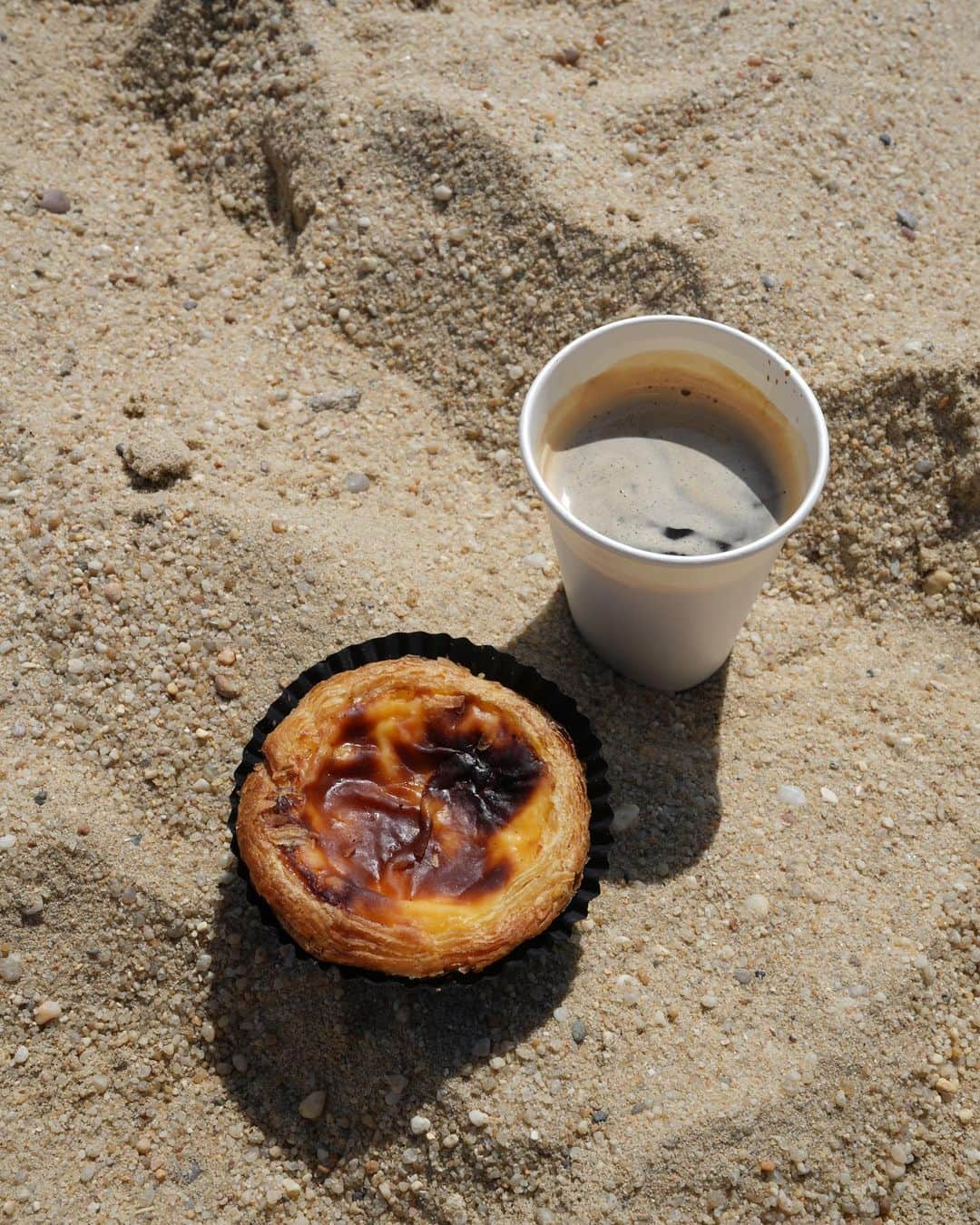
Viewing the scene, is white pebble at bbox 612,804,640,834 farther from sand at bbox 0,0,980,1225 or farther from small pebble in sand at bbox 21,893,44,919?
small pebble in sand at bbox 21,893,44,919

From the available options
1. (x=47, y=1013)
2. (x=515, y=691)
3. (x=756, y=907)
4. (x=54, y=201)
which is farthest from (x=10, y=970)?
(x=54, y=201)

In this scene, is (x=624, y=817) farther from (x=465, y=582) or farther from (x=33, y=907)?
(x=33, y=907)

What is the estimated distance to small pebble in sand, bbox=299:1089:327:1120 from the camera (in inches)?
103

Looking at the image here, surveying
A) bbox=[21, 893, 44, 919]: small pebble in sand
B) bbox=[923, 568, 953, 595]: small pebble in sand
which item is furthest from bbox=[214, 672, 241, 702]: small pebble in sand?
bbox=[923, 568, 953, 595]: small pebble in sand

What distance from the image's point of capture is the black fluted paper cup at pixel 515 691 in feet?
8.30

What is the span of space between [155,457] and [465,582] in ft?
3.25

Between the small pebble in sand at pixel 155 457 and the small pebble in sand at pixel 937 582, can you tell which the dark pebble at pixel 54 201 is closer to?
the small pebble in sand at pixel 155 457

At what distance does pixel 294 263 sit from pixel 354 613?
1426 mm

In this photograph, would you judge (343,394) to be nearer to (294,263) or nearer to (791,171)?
(294,263)

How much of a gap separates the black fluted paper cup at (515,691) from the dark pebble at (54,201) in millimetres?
2015

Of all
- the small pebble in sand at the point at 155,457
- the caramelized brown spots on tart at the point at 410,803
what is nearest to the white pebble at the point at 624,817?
the caramelized brown spots on tart at the point at 410,803

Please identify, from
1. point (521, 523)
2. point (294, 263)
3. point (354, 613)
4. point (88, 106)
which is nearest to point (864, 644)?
point (521, 523)

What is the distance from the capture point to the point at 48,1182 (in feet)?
8.48

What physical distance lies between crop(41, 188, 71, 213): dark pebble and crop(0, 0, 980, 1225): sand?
0.01m
